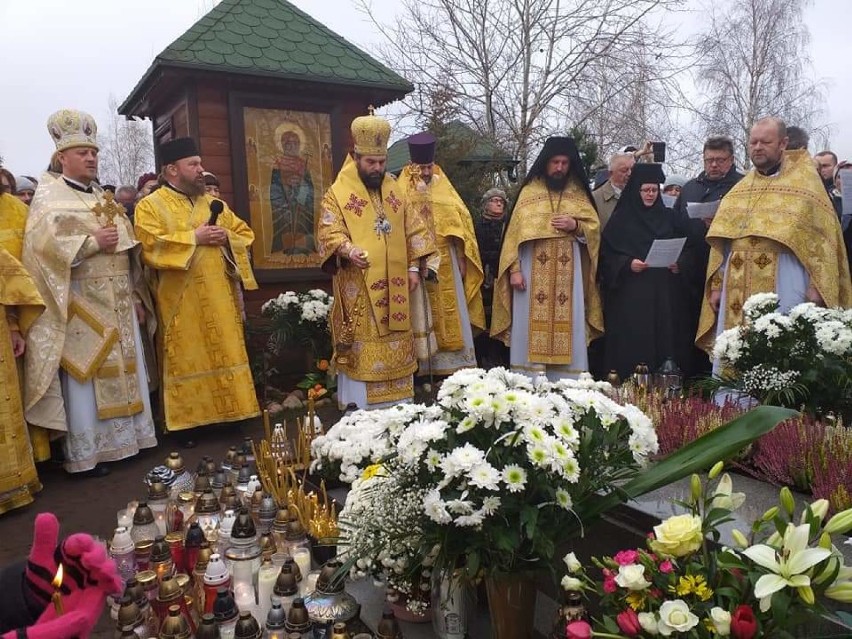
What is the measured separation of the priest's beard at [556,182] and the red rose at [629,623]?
17.3ft

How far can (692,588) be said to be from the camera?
163cm

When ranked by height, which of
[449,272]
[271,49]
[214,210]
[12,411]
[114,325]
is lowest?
[12,411]

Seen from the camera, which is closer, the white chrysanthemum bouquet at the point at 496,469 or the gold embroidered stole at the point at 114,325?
the white chrysanthemum bouquet at the point at 496,469

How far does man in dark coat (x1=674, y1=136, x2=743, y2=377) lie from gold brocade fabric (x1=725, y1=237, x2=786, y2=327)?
998 mm

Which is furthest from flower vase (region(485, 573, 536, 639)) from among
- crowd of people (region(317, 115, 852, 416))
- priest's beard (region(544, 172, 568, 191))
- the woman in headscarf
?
priest's beard (region(544, 172, 568, 191))

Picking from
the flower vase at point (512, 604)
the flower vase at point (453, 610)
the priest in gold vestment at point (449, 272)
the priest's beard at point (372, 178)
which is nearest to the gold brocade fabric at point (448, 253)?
the priest in gold vestment at point (449, 272)

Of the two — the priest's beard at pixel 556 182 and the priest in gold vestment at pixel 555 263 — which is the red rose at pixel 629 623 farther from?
the priest's beard at pixel 556 182

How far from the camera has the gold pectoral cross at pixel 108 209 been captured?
5395 millimetres

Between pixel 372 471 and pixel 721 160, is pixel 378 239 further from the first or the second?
pixel 721 160

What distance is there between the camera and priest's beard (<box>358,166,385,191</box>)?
576 centimetres

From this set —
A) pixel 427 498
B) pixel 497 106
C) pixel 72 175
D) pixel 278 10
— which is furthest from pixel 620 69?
pixel 427 498

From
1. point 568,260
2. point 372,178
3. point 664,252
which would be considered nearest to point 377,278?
point 372,178

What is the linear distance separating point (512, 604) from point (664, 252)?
4253 millimetres

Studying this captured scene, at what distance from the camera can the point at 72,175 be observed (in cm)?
544
